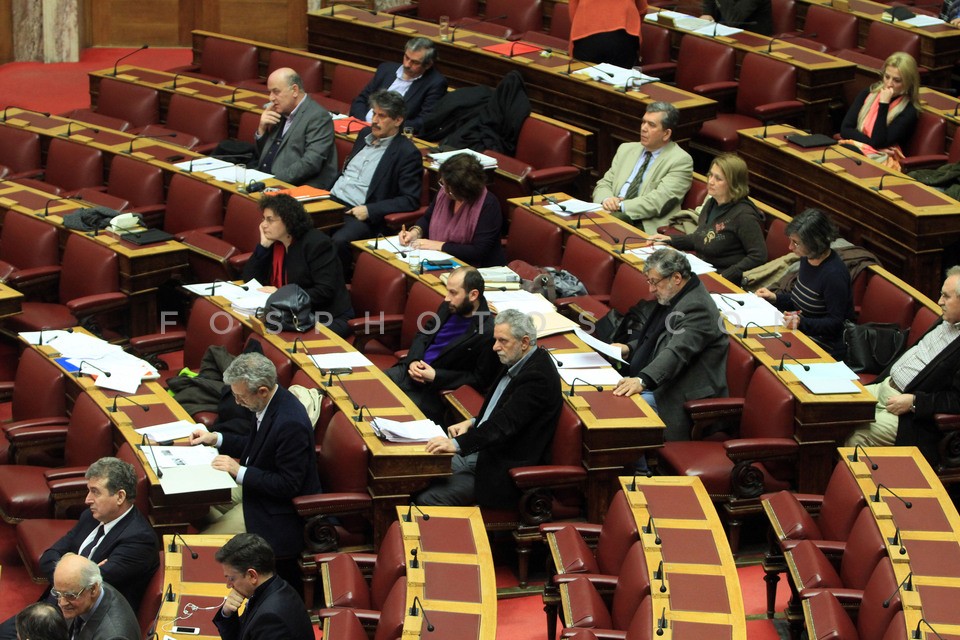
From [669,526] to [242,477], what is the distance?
121 centimetres

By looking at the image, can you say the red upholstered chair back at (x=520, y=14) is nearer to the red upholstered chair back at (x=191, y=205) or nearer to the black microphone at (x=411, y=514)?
the red upholstered chair back at (x=191, y=205)

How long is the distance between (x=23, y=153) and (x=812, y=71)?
372cm

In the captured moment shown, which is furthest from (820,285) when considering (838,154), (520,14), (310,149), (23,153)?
(23,153)

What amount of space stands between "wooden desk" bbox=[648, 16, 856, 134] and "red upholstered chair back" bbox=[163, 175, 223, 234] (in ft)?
8.49

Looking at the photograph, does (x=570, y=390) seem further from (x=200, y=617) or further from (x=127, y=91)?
(x=127, y=91)

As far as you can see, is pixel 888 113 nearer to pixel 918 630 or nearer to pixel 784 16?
pixel 784 16

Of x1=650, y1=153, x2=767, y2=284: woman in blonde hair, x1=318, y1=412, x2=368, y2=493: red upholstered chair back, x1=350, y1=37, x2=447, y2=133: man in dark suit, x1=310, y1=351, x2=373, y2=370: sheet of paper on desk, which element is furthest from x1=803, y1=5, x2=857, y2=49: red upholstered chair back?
x1=318, y1=412, x2=368, y2=493: red upholstered chair back

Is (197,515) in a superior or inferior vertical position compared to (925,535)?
inferior

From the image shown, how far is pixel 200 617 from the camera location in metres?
3.41

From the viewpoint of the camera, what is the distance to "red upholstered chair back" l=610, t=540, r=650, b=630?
3.36 meters

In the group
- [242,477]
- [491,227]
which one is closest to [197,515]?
[242,477]

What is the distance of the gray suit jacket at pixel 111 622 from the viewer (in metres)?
3.36

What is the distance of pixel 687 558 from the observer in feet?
11.4

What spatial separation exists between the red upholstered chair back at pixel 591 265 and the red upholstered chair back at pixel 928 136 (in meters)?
1.62
